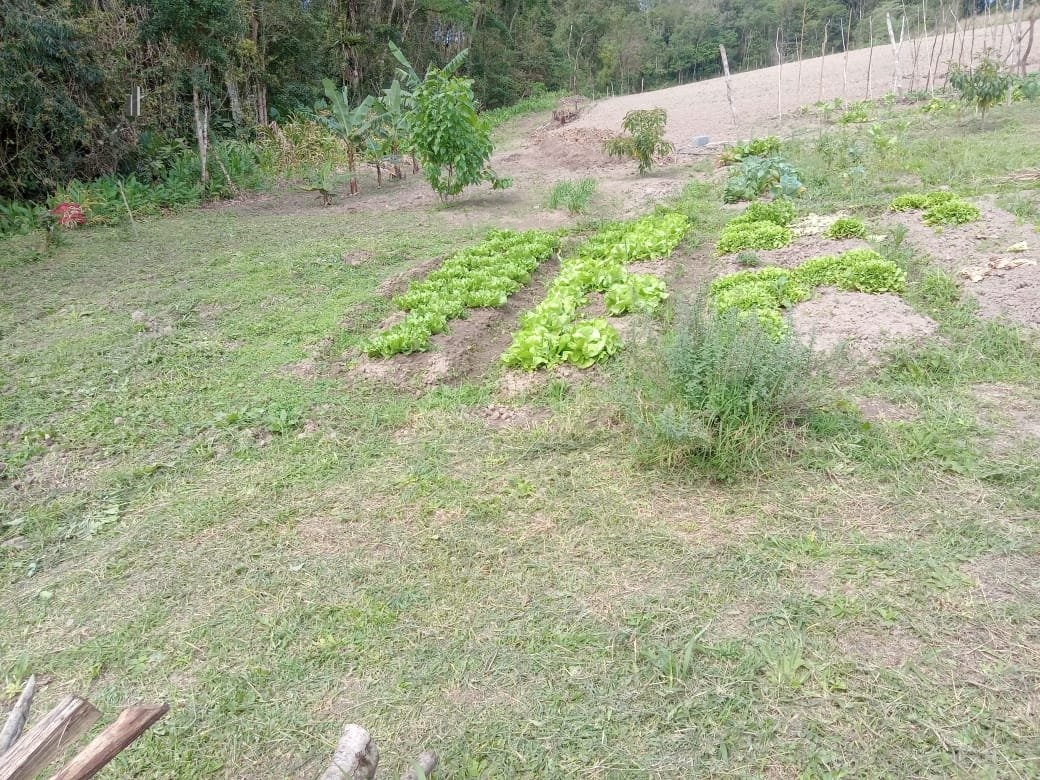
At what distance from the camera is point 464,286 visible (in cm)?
721

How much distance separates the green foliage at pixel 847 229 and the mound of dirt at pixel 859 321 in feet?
5.36

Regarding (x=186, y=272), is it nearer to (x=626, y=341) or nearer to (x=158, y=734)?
(x=626, y=341)

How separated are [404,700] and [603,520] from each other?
1421 mm

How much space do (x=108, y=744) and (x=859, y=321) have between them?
5522 millimetres

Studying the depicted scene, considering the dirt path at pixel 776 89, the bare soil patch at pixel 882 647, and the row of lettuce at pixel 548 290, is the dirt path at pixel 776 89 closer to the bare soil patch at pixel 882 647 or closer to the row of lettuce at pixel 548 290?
the row of lettuce at pixel 548 290

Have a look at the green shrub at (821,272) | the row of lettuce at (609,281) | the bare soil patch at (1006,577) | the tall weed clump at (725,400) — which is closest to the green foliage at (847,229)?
the row of lettuce at (609,281)

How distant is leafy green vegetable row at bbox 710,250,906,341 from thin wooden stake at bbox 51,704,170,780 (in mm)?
4777

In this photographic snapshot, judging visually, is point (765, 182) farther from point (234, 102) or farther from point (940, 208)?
point (234, 102)

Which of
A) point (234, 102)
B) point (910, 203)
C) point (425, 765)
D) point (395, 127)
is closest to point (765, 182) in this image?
point (910, 203)

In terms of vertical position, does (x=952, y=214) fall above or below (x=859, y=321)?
above

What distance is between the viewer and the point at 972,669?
8.44 ft

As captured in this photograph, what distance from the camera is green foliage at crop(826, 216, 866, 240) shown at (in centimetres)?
718

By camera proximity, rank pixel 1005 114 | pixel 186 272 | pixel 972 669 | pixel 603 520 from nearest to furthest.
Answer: pixel 972 669 < pixel 603 520 < pixel 186 272 < pixel 1005 114

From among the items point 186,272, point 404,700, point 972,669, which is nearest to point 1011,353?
point 972,669
